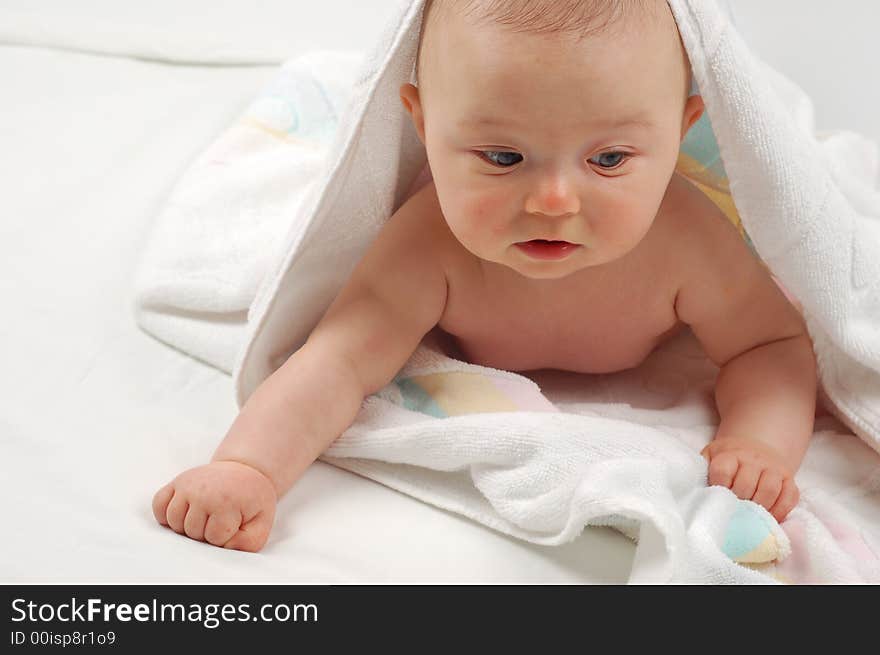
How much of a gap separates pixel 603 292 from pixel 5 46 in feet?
3.66

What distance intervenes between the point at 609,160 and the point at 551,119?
2.8 inches

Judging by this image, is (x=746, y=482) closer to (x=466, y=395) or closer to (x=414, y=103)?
(x=466, y=395)

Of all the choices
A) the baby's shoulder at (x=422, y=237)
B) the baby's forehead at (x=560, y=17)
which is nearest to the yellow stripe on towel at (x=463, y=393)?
the baby's shoulder at (x=422, y=237)

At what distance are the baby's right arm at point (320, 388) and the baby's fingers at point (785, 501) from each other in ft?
1.18

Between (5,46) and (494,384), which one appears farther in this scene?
(5,46)

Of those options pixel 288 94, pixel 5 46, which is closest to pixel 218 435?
pixel 288 94

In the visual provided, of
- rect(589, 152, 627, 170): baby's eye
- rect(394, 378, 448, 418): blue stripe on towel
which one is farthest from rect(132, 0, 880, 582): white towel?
rect(589, 152, 627, 170): baby's eye

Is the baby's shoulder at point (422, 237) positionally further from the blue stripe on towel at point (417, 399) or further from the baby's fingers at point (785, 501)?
the baby's fingers at point (785, 501)

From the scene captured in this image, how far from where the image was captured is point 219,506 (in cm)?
98

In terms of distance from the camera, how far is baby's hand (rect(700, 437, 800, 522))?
104cm
